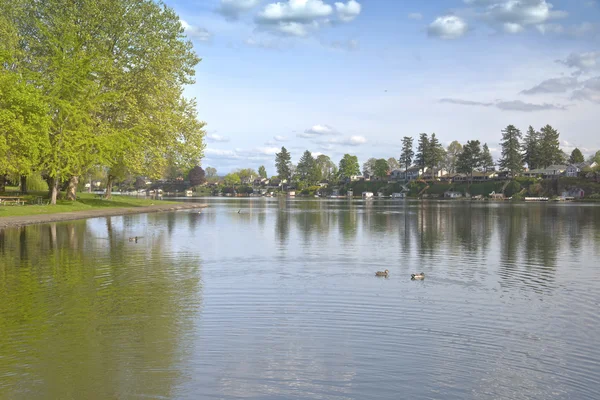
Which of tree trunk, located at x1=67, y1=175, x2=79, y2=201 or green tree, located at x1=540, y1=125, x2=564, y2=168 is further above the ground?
green tree, located at x1=540, y1=125, x2=564, y2=168

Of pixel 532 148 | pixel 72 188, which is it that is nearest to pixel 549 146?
pixel 532 148

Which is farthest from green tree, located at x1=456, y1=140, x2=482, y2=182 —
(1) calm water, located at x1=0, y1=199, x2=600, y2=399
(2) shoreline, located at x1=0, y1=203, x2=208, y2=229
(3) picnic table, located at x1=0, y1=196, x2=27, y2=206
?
(1) calm water, located at x1=0, y1=199, x2=600, y2=399

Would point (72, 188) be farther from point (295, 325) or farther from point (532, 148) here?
point (532, 148)

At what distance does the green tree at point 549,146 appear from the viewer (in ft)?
623

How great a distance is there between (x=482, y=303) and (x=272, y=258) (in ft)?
41.4

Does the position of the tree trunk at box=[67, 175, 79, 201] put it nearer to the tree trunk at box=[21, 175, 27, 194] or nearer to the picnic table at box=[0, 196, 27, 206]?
the picnic table at box=[0, 196, 27, 206]

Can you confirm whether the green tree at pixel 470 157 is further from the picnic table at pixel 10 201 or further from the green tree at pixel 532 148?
the picnic table at pixel 10 201

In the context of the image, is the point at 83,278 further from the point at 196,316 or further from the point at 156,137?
the point at 156,137

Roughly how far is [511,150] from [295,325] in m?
186

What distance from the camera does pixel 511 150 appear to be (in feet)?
610

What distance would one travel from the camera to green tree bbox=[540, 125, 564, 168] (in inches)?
7480

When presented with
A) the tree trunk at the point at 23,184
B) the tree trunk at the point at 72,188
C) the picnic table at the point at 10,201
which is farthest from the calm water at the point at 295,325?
the tree trunk at the point at 23,184

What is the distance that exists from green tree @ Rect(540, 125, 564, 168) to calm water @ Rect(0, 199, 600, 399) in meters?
175

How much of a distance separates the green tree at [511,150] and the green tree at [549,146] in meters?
8.37
